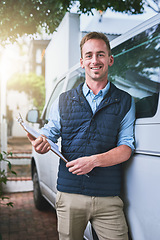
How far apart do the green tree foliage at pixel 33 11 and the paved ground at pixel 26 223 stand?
3458 millimetres

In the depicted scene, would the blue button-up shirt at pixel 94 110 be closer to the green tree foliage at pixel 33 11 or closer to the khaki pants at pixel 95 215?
the khaki pants at pixel 95 215

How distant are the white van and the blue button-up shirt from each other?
49 mm

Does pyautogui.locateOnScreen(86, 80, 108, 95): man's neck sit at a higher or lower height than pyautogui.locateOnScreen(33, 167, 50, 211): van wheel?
higher

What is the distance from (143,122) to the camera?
70.8 inches

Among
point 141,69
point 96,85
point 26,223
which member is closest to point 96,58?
point 96,85

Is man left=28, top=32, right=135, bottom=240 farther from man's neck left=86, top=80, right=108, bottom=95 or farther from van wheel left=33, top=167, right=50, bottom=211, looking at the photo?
van wheel left=33, top=167, right=50, bottom=211

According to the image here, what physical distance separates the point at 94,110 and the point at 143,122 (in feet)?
1.17

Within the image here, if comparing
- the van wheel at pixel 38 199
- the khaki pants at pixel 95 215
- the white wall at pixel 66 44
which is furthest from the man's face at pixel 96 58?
the white wall at pixel 66 44

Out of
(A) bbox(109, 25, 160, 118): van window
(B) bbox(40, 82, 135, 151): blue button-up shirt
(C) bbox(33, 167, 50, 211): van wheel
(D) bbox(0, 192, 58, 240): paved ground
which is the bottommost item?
(D) bbox(0, 192, 58, 240): paved ground

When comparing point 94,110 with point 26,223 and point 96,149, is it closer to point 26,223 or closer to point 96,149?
point 96,149

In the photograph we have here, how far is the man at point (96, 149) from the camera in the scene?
187 centimetres

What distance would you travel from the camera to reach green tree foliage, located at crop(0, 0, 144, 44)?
6016 mm

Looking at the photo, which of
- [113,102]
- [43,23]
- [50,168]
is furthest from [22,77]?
[113,102]

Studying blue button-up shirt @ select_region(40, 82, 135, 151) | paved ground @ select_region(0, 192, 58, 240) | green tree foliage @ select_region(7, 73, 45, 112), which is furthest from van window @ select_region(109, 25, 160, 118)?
green tree foliage @ select_region(7, 73, 45, 112)
